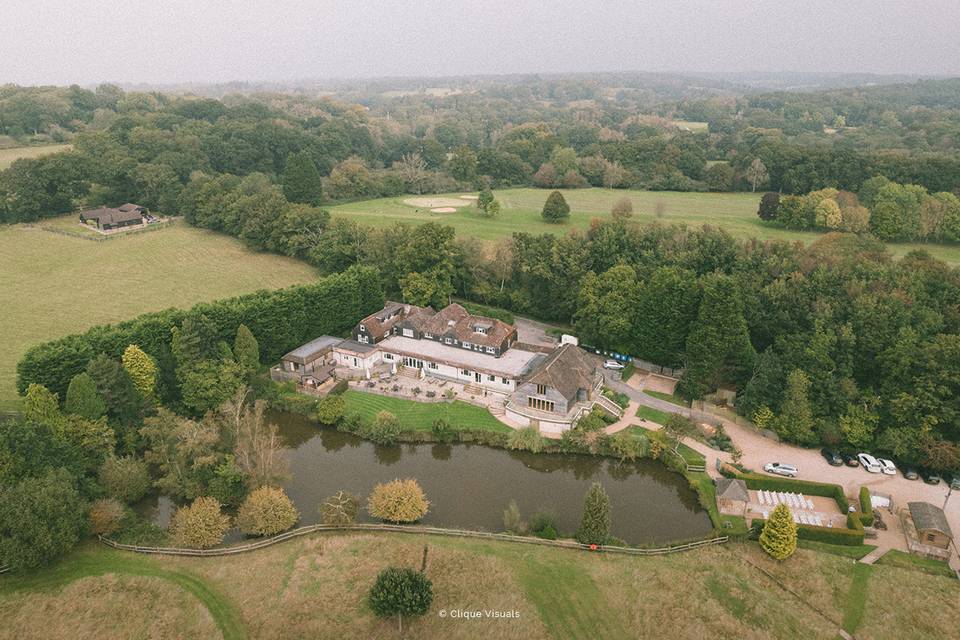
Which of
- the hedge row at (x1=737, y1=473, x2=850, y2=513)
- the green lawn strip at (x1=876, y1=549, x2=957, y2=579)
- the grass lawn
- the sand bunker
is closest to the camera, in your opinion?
the green lawn strip at (x1=876, y1=549, x2=957, y2=579)

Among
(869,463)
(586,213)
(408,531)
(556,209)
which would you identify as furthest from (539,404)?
(586,213)

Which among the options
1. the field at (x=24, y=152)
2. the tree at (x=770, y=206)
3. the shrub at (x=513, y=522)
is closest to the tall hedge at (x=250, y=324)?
the shrub at (x=513, y=522)

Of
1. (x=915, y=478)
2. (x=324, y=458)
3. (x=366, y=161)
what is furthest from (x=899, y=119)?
(x=324, y=458)

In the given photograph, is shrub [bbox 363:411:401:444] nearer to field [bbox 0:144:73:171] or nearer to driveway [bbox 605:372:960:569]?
driveway [bbox 605:372:960:569]

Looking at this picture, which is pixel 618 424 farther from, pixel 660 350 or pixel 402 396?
pixel 402 396

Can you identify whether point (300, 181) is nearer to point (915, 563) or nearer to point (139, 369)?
point (139, 369)

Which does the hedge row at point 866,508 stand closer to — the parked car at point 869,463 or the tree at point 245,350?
the parked car at point 869,463

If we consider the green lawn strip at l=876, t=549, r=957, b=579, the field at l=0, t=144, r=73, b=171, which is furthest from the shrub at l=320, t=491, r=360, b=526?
the field at l=0, t=144, r=73, b=171
